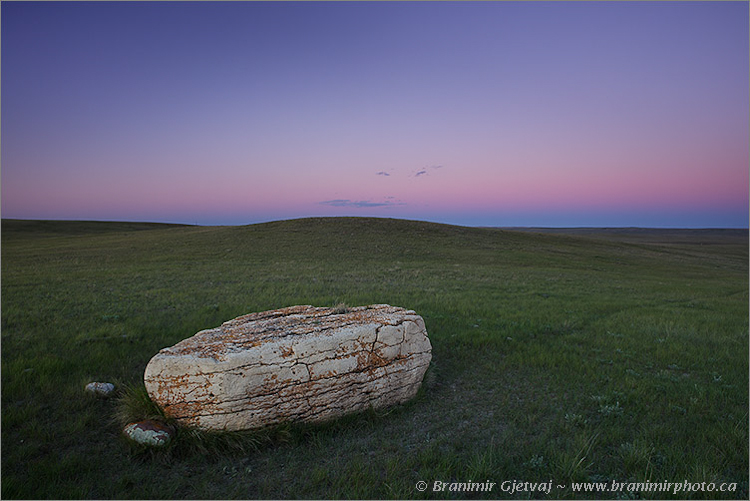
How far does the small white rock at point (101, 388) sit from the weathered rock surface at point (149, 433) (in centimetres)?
180

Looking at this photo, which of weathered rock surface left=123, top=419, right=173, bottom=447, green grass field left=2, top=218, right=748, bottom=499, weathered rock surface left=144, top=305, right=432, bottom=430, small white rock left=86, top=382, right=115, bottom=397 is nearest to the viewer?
green grass field left=2, top=218, right=748, bottom=499

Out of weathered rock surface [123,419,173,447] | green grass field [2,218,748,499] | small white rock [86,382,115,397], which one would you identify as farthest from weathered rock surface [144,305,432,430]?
small white rock [86,382,115,397]

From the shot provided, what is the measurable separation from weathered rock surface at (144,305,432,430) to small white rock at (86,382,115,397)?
1.85 m

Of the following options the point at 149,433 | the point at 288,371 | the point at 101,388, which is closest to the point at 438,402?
the point at 288,371

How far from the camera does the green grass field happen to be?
511 cm

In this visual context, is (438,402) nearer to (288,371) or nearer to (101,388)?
(288,371)

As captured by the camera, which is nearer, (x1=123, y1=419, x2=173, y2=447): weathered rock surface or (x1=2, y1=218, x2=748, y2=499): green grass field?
(x1=2, y1=218, x2=748, y2=499): green grass field

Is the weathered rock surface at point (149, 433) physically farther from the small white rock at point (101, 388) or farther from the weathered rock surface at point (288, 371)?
the small white rock at point (101, 388)

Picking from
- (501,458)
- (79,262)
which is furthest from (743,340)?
(79,262)

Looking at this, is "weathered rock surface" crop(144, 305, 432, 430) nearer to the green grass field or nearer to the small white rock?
the green grass field

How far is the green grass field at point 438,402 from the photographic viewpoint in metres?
5.11

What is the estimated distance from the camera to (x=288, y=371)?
20.5 ft

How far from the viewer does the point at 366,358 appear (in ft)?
22.9

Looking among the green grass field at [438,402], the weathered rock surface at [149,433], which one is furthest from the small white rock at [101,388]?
the weathered rock surface at [149,433]
